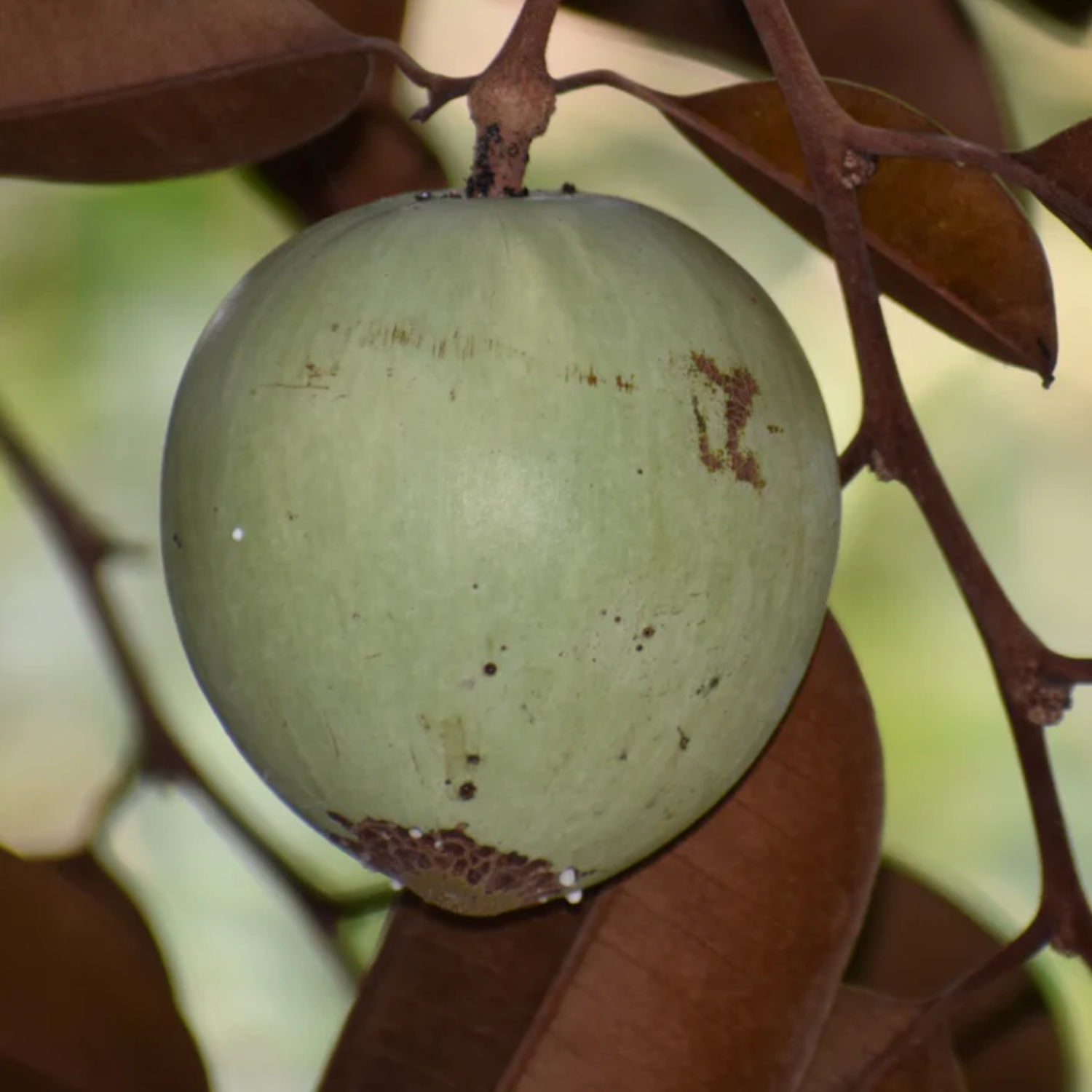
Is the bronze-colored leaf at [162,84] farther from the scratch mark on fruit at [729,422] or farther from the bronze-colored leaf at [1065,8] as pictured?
the bronze-colored leaf at [1065,8]

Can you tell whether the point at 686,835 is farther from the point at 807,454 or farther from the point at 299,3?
the point at 299,3

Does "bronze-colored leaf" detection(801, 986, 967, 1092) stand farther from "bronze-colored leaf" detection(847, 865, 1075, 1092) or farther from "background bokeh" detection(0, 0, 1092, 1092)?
"background bokeh" detection(0, 0, 1092, 1092)

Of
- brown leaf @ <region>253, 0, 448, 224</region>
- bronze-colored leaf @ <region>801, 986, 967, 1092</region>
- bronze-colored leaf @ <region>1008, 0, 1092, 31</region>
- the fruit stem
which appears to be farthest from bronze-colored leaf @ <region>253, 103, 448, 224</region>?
bronze-colored leaf @ <region>801, 986, 967, 1092</region>

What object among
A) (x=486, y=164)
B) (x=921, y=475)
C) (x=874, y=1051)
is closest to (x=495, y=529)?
(x=486, y=164)

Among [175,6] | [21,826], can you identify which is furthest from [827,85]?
[21,826]

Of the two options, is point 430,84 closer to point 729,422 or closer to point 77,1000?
point 729,422

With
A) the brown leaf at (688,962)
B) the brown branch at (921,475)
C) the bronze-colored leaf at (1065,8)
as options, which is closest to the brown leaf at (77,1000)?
the brown leaf at (688,962)
